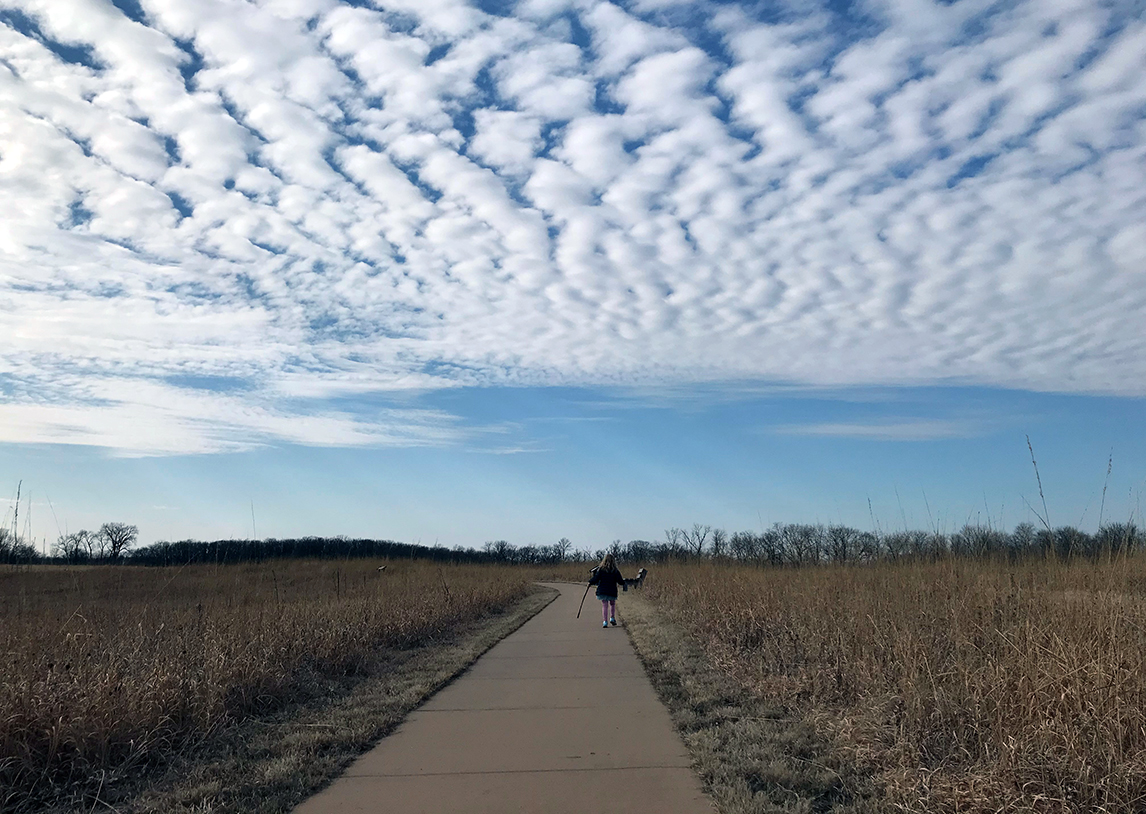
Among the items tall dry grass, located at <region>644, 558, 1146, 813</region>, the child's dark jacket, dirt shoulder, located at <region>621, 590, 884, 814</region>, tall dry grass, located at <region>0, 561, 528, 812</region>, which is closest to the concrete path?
dirt shoulder, located at <region>621, 590, 884, 814</region>

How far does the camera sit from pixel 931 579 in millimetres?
9141

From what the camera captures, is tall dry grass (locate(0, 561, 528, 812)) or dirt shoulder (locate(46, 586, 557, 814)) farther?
tall dry grass (locate(0, 561, 528, 812))

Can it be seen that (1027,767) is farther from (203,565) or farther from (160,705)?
(203,565)

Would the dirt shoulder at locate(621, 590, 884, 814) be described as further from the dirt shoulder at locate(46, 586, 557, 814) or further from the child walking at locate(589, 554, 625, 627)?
the child walking at locate(589, 554, 625, 627)

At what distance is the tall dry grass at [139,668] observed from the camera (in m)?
6.27

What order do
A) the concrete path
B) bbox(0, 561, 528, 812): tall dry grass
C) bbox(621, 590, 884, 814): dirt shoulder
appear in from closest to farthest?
bbox(621, 590, 884, 814): dirt shoulder → the concrete path → bbox(0, 561, 528, 812): tall dry grass

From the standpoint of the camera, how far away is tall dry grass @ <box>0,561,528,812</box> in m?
→ 6.27

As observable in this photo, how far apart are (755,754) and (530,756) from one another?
1815mm

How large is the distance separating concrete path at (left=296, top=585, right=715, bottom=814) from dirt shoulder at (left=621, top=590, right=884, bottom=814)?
0.63 feet

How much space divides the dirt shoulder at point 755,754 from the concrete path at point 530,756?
0.63 feet

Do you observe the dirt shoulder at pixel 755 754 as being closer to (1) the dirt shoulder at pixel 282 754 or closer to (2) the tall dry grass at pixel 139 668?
(1) the dirt shoulder at pixel 282 754

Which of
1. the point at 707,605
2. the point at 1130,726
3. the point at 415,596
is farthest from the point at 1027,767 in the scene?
the point at 415,596

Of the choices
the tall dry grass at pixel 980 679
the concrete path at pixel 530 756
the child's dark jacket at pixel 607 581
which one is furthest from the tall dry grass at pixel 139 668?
the tall dry grass at pixel 980 679

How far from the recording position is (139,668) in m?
8.06
